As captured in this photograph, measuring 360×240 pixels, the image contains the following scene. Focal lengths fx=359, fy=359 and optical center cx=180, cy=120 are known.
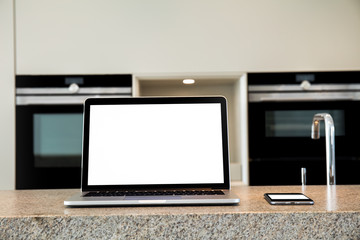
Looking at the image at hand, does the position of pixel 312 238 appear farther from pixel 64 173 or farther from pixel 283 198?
pixel 64 173

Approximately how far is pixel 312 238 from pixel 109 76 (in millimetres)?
1931

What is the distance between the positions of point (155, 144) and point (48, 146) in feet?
5.59

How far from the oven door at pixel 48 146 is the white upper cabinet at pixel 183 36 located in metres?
0.29

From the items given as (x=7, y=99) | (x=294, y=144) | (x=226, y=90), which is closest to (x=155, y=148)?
(x=294, y=144)

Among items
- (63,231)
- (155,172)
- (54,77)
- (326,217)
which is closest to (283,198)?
(326,217)

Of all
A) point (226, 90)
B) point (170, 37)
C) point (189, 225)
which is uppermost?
point (170, 37)

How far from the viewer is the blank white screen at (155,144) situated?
3.00 ft

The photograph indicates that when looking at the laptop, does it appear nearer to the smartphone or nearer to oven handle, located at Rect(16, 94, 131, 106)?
the smartphone

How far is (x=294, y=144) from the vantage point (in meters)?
2.45

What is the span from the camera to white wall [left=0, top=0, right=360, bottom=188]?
2.42 m

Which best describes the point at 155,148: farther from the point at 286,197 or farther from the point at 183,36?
the point at 183,36

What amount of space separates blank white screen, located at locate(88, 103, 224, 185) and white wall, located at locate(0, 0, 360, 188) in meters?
1.51

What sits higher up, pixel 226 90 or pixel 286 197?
pixel 226 90

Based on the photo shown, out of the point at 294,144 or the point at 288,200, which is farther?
the point at 294,144
